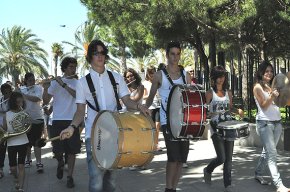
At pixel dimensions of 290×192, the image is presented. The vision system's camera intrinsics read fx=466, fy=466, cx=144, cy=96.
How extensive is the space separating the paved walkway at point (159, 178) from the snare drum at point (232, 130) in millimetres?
941

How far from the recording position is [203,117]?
4863 millimetres

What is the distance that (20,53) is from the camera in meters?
48.6

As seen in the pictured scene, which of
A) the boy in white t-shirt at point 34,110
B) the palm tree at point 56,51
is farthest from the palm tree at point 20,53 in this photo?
the boy in white t-shirt at point 34,110

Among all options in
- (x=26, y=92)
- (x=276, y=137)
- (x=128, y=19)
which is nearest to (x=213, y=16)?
(x=128, y=19)

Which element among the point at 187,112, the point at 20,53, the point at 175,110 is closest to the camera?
the point at 187,112

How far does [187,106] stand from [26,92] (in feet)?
14.0

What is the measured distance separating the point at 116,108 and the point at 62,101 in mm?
2600

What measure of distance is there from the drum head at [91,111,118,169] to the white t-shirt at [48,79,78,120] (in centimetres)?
281

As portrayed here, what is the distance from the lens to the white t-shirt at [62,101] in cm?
691

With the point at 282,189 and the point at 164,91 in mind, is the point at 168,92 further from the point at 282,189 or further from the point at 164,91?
the point at 282,189

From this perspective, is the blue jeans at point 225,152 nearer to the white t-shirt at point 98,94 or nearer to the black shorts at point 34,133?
the white t-shirt at point 98,94

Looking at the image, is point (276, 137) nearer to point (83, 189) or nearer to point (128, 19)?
point (83, 189)

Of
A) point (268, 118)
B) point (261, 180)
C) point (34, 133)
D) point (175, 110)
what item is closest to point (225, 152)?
point (268, 118)

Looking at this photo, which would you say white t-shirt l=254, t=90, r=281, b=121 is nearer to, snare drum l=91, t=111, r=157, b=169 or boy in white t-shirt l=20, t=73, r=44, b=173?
snare drum l=91, t=111, r=157, b=169
